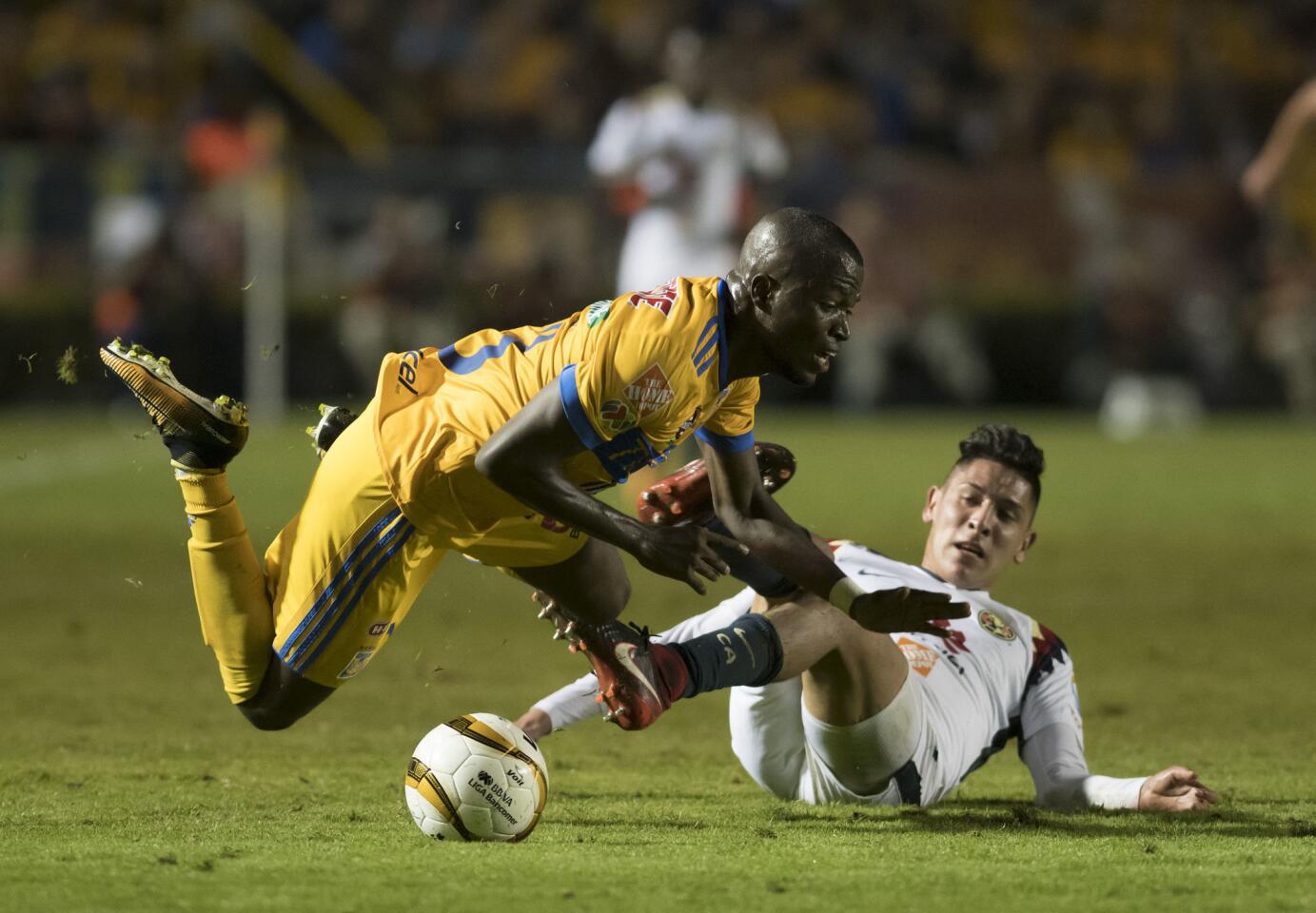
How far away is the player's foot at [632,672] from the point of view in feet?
15.6

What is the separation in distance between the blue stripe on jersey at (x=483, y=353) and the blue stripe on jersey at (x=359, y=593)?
458 mm

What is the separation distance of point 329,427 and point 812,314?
1754 mm

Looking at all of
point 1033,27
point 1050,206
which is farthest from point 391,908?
point 1033,27

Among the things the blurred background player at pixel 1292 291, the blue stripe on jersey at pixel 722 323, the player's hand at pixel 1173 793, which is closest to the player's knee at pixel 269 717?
the blue stripe on jersey at pixel 722 323

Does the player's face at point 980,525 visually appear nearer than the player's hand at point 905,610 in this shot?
No

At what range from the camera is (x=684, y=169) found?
43.3 ft

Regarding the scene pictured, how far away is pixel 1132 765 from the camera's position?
5973mm

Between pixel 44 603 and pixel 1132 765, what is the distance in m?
5.52

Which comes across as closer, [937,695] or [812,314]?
[812,314]

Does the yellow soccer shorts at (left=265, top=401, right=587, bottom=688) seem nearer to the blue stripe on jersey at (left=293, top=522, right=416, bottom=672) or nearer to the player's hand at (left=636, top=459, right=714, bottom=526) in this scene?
the blue stripe on jersey at (left=293, top=522, right=416, bottom=672)

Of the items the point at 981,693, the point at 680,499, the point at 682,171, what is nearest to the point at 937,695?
the point at 981,693

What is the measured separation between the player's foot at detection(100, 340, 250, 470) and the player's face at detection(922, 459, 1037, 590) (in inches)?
81.7

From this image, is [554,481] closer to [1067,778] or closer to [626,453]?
[626,453]

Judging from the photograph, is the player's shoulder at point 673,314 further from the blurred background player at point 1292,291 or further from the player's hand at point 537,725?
the blurred background player at point 1292,291
